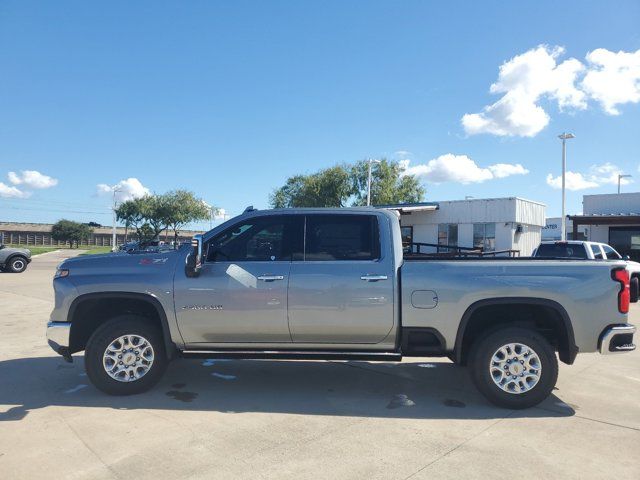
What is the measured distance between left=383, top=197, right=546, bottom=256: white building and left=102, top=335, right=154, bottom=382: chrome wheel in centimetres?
1963

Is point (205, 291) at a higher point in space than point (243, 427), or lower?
higher

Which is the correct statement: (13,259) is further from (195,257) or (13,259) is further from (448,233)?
(448,233)

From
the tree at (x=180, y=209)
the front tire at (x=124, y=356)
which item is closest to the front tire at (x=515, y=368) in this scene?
the front tire at (x=124, y=356)

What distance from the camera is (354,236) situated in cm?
487

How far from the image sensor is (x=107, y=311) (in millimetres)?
5137

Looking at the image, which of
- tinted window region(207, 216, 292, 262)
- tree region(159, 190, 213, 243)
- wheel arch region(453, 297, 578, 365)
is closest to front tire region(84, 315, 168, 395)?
tinted window region(207, 216, 292, 262)

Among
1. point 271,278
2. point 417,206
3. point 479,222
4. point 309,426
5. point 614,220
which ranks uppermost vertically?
point 417,206

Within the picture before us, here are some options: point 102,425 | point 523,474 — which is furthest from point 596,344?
point 102,425

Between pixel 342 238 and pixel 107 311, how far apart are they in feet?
8.61

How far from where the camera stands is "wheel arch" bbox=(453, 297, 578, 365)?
4516 millimetres

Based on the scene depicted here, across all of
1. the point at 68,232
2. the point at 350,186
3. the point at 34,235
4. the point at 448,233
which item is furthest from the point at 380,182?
the point at 34,235

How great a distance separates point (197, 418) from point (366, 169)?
1548 inches

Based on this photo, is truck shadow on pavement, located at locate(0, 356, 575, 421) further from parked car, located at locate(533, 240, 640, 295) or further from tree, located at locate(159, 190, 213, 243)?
tree, located at locate(159, 190, 213, 243)

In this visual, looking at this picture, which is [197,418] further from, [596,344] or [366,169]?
[366,169]
